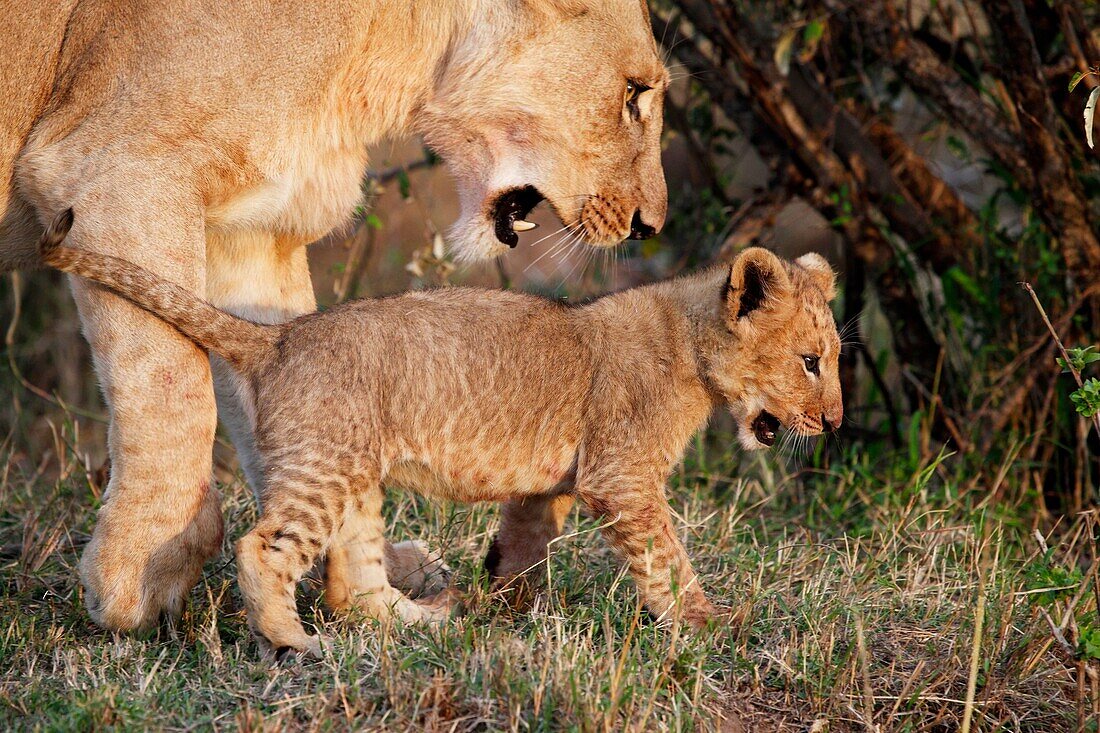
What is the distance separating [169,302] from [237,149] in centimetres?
48

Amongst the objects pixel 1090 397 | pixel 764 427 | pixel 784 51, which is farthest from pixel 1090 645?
pixel 784 51

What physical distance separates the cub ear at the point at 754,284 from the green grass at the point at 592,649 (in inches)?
33.5

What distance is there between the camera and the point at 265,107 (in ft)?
11.8

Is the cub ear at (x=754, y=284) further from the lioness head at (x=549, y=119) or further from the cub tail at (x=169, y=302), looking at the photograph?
the cub tail at (x=169, y=302)

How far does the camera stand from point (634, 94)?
4.26m

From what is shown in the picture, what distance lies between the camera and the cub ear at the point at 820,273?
A: 4.04 meters

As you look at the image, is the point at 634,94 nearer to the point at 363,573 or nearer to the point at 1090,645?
the point at 363,573

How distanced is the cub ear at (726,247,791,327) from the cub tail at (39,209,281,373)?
4.38ft

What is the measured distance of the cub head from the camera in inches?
150

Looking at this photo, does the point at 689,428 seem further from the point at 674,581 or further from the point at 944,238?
the point at 944,238

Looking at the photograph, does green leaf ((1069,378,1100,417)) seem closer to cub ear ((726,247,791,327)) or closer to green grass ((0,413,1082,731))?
green grass ((0,413,1082,731))

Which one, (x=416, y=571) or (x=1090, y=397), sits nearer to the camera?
(x=1090, y=397)

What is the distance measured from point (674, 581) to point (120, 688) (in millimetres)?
1457

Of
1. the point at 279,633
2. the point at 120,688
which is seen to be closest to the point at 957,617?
the point at 279,633
